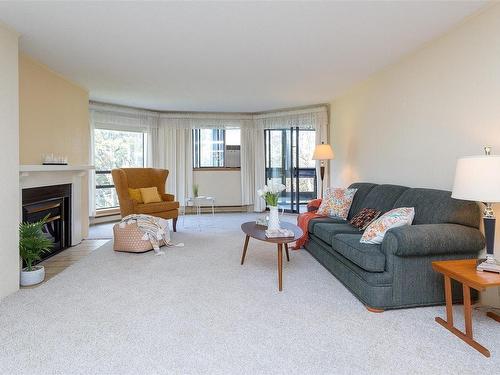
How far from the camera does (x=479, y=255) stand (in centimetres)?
249

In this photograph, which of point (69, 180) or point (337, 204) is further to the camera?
point (69, 180)

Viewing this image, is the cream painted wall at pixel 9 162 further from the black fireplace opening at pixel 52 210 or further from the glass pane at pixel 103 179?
the glass pane at pixel 103 179

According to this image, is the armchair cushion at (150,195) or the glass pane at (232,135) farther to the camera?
the glass pane at (232,135)

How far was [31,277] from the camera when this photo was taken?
9.70ft

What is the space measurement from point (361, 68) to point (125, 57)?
9.27 ft

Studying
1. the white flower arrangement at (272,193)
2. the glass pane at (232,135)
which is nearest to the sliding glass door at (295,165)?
the glass pane at (232,135)

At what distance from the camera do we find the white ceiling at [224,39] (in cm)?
246

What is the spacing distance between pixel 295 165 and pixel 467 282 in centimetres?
513

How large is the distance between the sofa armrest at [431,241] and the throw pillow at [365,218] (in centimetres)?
91

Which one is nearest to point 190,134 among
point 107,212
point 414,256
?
point 107,212

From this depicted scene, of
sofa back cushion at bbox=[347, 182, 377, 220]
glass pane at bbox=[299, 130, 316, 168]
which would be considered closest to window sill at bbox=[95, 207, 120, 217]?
glass pane at bbox=[299, 130, 316, 168]

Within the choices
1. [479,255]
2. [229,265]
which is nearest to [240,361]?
[229,265]

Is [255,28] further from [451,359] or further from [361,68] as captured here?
[451,359]

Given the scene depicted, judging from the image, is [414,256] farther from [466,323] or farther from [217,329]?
[217,329]
